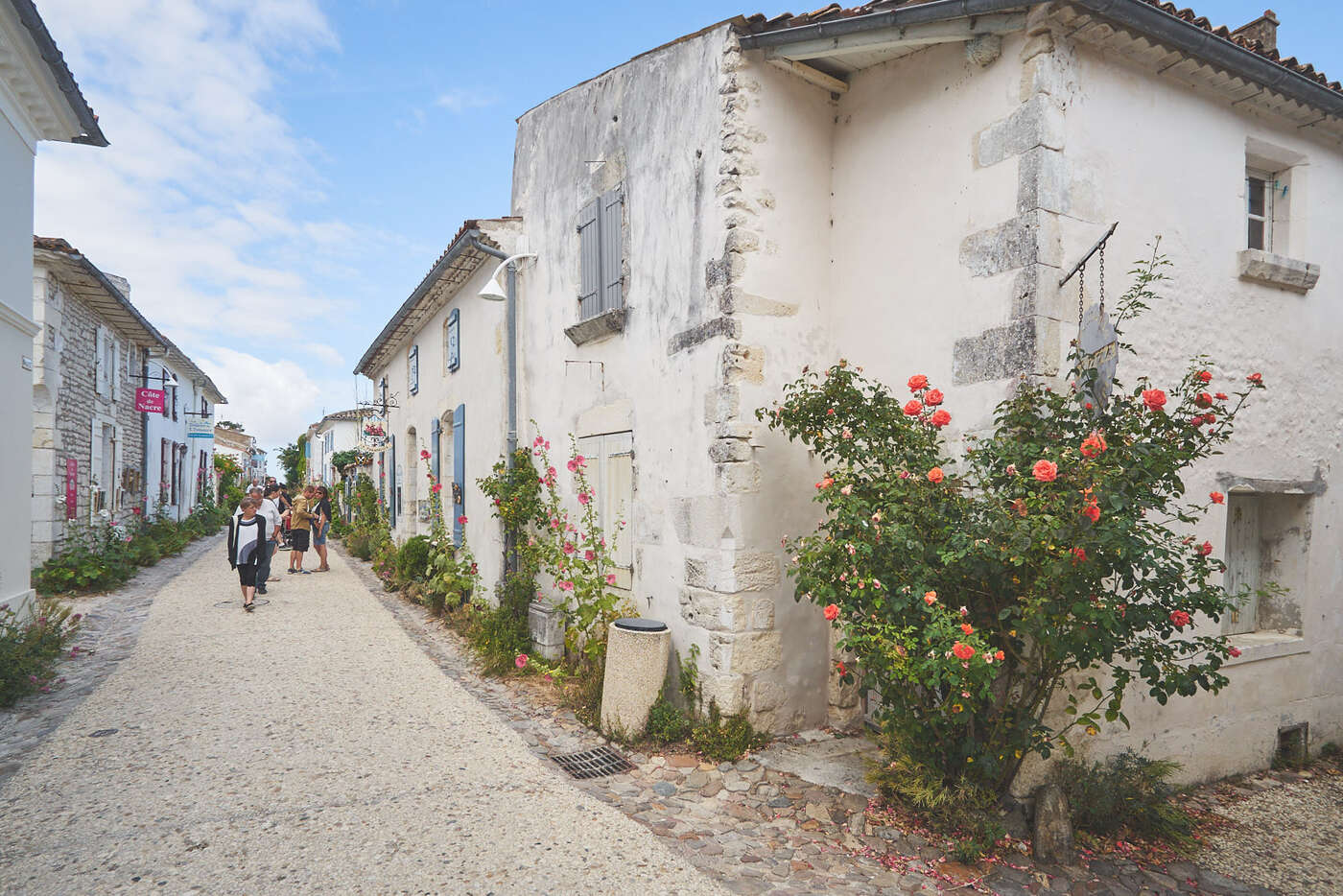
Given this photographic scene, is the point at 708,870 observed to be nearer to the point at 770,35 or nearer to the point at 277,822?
the point at 277,822

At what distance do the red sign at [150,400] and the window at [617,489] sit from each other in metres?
12.1

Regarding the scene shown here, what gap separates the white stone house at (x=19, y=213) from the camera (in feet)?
20.6

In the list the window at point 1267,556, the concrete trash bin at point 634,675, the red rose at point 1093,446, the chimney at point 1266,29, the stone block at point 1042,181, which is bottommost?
the concrete trash bin at point 634,675

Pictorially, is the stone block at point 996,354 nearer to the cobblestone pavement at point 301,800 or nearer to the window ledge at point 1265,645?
the window ledge at point 1265,645

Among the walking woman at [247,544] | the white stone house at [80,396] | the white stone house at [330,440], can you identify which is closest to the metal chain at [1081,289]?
the walking woman at [247,544]

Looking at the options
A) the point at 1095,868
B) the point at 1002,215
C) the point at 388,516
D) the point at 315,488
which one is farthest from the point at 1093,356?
the point at 388,516

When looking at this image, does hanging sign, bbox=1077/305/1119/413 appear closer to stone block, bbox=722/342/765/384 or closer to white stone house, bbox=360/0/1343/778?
white stone house, bbox=360/0/1343/778

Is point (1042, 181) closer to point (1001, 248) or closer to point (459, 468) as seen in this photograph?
point (1001, 248)

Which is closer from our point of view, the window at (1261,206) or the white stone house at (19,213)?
the window at (1261,206)

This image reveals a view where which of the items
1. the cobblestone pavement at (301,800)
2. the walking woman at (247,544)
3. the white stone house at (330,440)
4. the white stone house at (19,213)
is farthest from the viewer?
the white stone house at (330,440)

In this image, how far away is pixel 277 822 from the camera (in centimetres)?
366

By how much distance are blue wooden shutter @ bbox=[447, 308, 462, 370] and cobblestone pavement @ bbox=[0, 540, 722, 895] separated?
4.79 metres

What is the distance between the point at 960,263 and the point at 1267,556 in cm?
327

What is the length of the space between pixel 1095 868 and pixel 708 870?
71.0 inches
